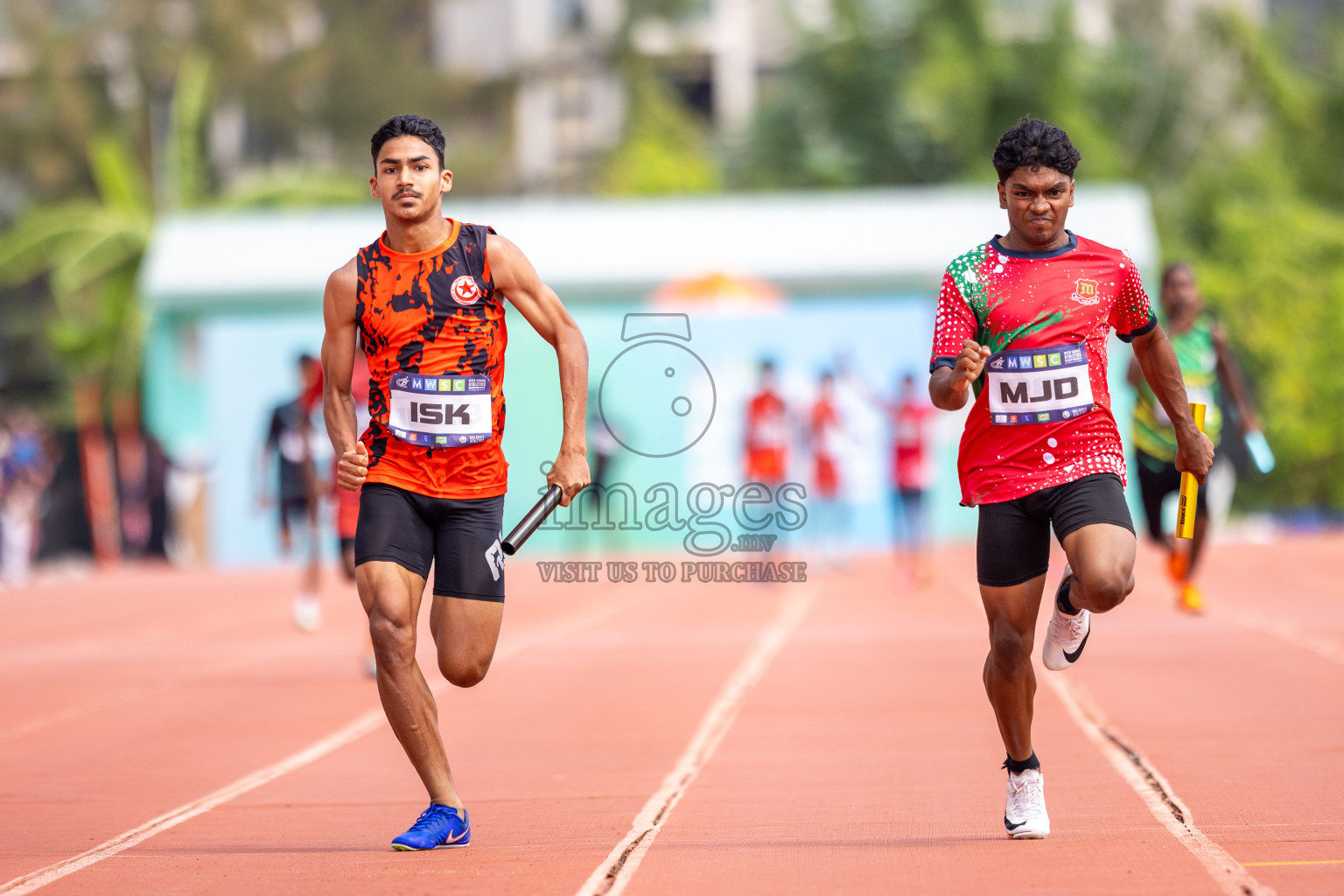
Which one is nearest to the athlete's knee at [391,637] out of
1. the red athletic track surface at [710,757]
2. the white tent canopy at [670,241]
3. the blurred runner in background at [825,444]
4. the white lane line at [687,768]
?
the red athletic track surface at [710,757]

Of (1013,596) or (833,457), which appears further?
(833,457)

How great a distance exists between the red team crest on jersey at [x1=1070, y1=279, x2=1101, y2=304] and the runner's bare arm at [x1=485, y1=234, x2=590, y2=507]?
1527 millimetres

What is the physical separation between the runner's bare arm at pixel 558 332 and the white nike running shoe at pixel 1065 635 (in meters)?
1.52

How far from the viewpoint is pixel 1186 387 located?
1152 centimetres

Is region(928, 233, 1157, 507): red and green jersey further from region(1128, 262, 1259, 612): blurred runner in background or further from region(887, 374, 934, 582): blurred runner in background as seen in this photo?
region(887, 374, 934, 582): blurred runner in background

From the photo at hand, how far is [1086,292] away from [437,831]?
2579mm

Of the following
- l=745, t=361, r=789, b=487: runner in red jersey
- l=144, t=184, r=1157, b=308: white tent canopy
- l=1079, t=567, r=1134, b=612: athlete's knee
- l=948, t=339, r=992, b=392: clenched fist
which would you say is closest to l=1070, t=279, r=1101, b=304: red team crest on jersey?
l=948, t=339, r=992, b=392: clenched fist

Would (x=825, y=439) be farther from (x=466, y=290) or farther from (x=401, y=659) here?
(x=401, y=659)

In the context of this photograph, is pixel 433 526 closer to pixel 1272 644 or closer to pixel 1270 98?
pixel 1272 644

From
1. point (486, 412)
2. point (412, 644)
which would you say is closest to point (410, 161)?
point (486, 412)

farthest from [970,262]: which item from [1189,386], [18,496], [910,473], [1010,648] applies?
[18,496]

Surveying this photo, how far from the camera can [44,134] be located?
147 feet

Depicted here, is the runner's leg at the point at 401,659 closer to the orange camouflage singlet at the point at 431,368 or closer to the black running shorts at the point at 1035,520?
the orange camouflage singlet at the point at 431,368

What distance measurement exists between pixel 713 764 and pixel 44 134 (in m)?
41.0
